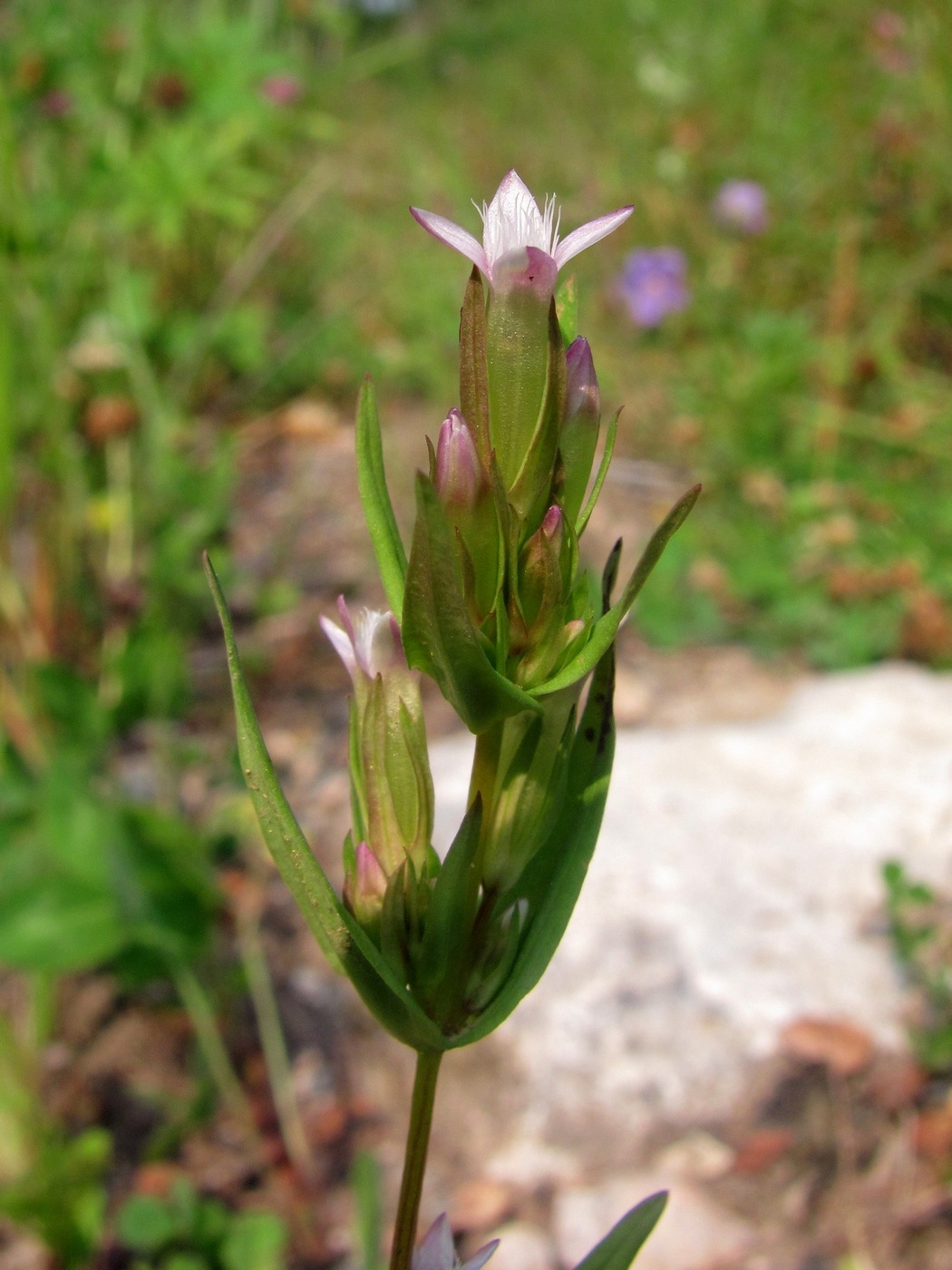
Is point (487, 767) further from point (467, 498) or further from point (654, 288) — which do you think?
point (654, 288)

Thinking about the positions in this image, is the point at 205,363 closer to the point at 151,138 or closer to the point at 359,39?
the point at 151,138

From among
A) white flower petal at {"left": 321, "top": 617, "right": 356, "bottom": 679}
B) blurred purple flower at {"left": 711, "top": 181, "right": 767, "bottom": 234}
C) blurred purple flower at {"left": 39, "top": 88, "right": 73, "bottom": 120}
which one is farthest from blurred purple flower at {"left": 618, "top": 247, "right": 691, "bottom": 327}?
white flower petal at {"left": 321, "top": 617, "right": 356, "bottom": 679}

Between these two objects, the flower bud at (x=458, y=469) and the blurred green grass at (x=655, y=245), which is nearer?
the flower bud at (x=458, y=469)

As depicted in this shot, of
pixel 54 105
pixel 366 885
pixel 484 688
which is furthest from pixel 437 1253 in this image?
pixel 54 105

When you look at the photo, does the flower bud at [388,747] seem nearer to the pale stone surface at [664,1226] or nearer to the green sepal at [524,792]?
the green sepal at [524,792]

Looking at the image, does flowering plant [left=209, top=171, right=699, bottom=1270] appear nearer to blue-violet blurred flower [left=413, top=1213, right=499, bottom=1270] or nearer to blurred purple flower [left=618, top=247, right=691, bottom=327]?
blue-violet blurred flower [left=413, top=1213, right=499, bottom=1270]

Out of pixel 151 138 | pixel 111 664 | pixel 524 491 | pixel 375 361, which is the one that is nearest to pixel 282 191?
pixel 375 361

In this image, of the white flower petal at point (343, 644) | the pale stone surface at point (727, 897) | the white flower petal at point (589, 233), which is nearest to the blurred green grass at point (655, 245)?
the pale stone surface at point (727, 897)
